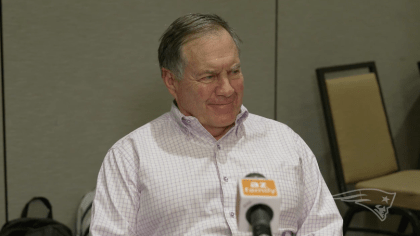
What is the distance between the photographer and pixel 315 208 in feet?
4.76

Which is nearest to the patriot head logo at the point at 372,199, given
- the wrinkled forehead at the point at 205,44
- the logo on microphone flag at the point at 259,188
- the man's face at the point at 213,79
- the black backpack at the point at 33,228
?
the man's face at the point at 213,79

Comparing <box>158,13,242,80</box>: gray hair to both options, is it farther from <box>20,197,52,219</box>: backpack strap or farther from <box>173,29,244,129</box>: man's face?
<box>20,197,52,219</box>: backpack strap

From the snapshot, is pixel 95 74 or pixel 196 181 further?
pixel 95 74

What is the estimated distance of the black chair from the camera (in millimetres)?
2271

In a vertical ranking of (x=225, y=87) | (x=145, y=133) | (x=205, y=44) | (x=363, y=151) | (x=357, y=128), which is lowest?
(x=363, y=151)

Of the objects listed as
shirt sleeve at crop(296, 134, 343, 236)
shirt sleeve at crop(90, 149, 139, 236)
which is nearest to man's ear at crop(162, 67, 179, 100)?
shirt sleeve at crop(90, 149, 139, 236)

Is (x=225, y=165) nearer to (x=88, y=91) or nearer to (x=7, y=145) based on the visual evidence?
(x=88, y=91)

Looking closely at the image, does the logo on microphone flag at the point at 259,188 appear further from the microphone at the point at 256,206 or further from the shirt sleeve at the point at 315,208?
the shirt sleeve at the point at 315,208

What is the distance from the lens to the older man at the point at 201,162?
1391 millimetres

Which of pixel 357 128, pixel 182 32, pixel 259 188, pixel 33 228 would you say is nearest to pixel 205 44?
pixel 182 32

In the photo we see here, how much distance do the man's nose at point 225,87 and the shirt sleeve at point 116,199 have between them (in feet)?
1.16

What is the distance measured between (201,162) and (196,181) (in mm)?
65

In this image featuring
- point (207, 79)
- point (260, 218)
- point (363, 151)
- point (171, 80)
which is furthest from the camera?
point (363, 151)

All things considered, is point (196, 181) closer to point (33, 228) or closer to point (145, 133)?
point (145, 133)
